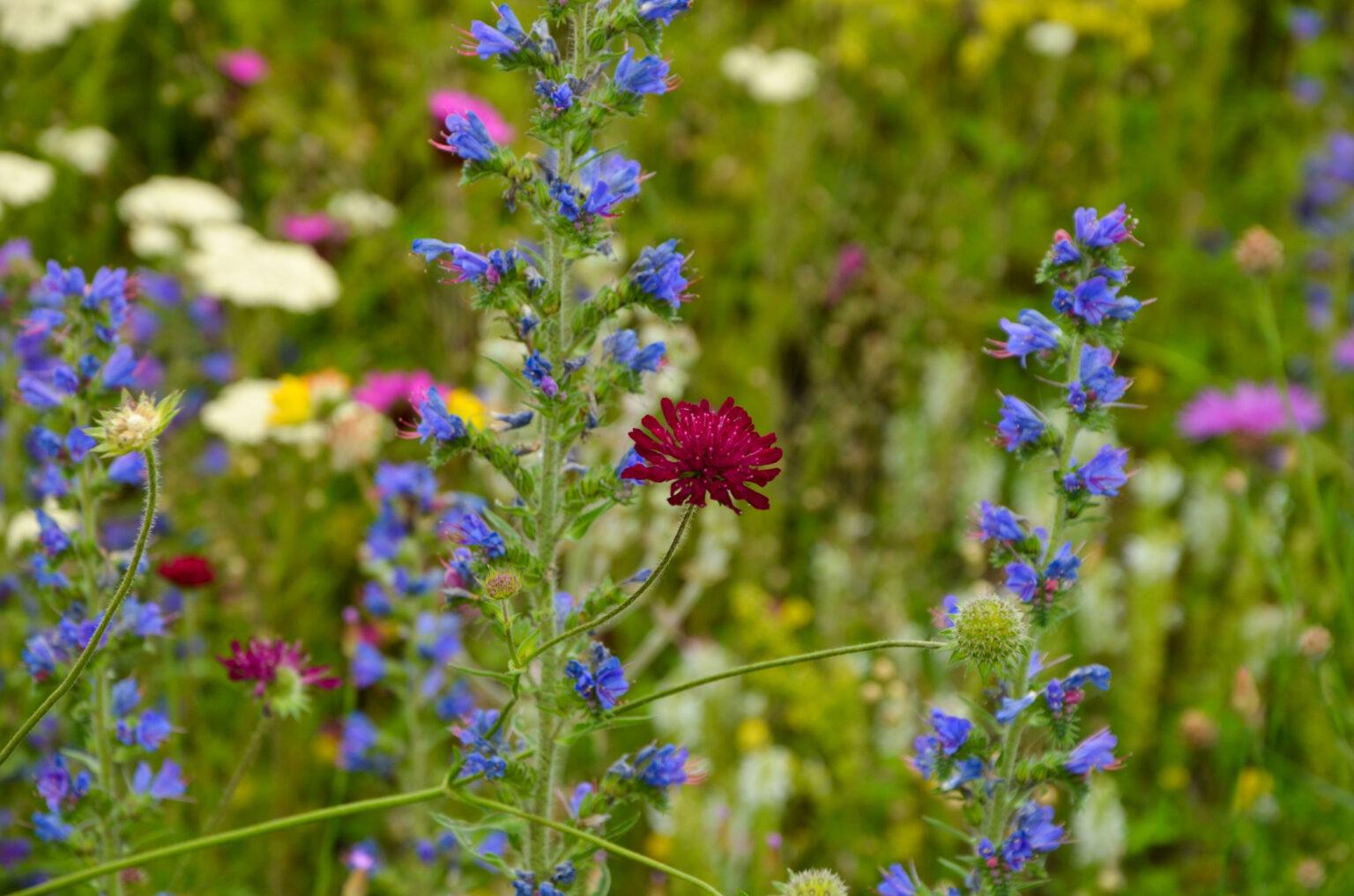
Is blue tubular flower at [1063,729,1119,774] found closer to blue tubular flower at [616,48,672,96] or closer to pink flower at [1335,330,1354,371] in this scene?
blue tubular flower at [616,48,672,96]

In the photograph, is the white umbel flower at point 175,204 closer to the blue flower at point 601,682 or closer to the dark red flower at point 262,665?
the dark red flower at point 262,665

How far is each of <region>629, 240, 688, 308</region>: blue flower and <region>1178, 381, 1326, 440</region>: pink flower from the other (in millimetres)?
3402

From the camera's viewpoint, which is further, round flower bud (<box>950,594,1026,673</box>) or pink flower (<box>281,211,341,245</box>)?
pink flower (<box>281,211,341,245</box>)

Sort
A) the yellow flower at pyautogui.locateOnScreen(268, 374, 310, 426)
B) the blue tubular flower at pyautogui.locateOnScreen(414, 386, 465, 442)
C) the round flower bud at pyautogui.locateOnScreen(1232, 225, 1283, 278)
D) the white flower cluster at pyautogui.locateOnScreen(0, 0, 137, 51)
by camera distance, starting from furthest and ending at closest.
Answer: the white flower cluster at pyautogui.locateOnScreen(0, 0, 137, 51) → the yellow flower at pyautogui.locateOnScreen(268, 374, 310, 426) → the round flower bud at pyautogui.locateOnScreen(1232, 225, 1283, 278) → the blue tubular flower at pyautogui.locateOnScreen(414, 386, 465, 442)

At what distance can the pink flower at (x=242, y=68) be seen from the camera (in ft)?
17.6

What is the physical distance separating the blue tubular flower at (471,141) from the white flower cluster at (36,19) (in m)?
3.56

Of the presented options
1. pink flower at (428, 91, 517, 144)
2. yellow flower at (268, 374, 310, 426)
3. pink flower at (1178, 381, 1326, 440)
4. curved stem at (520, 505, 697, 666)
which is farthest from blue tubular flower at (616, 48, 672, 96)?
pink flower at (1178, 381, 1326, 440)

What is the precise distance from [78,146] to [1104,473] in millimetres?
4375

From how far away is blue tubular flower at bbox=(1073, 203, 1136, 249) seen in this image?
5.79ft

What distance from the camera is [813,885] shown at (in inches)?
65.1

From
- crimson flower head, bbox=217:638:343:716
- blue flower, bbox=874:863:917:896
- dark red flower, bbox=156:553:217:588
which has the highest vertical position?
dark red flower, bbox=156:553:217:588

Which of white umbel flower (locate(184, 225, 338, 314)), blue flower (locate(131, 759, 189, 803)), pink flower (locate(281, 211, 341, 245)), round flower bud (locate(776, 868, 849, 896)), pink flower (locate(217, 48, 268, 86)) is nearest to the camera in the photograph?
round flower bud (locate(776, 868, 849, 896))

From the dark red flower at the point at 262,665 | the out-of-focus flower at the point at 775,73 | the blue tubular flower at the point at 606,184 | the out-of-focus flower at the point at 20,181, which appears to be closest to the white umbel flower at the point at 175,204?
the out-of-focus flower at the point at 20,181

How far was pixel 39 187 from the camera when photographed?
4.01m
